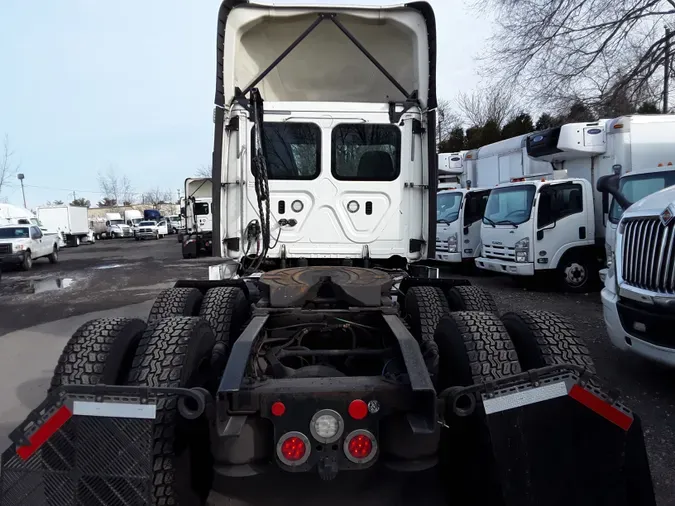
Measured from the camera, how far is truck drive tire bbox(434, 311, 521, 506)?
2.57 meters

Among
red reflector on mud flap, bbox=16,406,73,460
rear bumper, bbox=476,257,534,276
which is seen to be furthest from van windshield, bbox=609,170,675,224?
red reflector on mud flap, bbox=16,406,73,460

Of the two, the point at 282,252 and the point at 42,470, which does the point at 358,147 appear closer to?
the point at 282,252

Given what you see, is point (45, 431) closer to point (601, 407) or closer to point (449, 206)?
point (601, 407)

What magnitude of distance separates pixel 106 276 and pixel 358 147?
14316 mm

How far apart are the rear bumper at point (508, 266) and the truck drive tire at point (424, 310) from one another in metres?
7.22

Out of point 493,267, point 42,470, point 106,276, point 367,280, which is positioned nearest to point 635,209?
point 367,280

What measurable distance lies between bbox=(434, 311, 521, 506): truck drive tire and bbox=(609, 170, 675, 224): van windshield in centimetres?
647

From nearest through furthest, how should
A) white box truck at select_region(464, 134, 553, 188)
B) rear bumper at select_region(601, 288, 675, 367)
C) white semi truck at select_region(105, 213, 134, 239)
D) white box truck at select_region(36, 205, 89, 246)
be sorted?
1. rear bumper at select_region(601, 288, 675, 367)
2. white box truck at select_region(464, 134, 553, 188)
3. white box truck at select_region(36, 205, 89, 246)
4. white semi truck at select_region(105, 213, 134, 239)

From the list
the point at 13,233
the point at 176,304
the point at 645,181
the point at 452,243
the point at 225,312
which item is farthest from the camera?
the point at 13,233

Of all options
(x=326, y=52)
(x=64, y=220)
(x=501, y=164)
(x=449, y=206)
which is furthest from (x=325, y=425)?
(x=64, y=220)

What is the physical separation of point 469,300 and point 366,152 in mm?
1943

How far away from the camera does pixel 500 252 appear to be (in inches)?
477

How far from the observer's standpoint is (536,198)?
1130 centimetres

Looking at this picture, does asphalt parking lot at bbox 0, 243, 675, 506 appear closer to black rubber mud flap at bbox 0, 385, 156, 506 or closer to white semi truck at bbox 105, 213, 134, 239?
black rubber mud flap at bbox 0, 385, 156, 506
